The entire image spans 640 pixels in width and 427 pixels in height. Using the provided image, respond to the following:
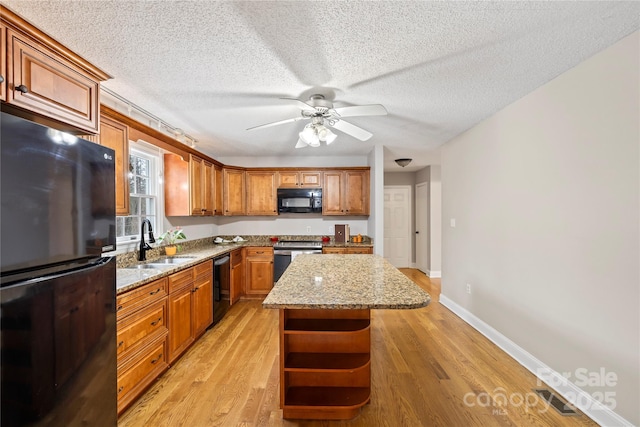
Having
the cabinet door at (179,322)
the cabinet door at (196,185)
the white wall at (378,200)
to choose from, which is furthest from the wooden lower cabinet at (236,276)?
the white wall at (378,200)

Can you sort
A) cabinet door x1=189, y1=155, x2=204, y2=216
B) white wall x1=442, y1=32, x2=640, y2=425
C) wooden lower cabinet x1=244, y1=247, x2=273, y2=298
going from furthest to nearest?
wooden lower cabinet x1=244, y1=247, x2=273, y2=298
cabinet door x1=189, y1=155, x2=204, y2=216
white wall x1=442, y1=32, x2=640, y2=425

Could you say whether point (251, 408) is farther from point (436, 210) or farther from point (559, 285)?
point (436, 210)

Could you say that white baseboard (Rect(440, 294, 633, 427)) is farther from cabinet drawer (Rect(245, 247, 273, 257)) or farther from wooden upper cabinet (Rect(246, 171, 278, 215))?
wooden upper cabinet (Rect(246, 171, 278, 215))

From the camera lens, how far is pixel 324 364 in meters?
1.78

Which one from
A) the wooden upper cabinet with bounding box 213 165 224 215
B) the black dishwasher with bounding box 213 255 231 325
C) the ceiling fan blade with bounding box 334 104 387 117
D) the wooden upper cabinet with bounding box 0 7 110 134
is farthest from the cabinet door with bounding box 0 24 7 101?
the wooden upper cabinet with bounding box 213 165 224 215

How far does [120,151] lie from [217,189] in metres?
2.12

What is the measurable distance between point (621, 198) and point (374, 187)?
2.81 m

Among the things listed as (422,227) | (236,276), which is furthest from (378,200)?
(422,227)

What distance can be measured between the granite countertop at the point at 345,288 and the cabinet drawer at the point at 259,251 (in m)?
2.05

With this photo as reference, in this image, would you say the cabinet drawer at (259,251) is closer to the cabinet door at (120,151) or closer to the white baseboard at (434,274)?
the cabinet door at (120,151)

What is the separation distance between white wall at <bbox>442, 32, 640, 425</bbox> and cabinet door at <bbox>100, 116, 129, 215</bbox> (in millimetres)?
3395

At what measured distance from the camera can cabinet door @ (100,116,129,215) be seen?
6.65 ft

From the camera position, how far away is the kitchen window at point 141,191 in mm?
2907

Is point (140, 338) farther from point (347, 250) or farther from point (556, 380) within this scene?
point (556, 380)
